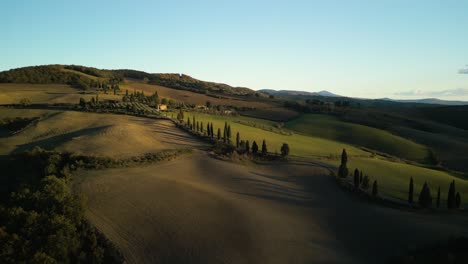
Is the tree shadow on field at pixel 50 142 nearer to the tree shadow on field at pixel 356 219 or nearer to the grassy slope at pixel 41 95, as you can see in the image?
the tree shadow on field at pixel 356 219

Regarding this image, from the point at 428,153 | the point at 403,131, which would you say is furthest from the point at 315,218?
the point at 403,131

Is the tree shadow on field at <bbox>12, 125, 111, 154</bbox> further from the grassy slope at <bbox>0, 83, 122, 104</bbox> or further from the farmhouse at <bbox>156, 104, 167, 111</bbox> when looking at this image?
the farmhouse at <bbox>156, 104, 167, 111</bbox>

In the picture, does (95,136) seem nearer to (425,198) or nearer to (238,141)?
(238,141)

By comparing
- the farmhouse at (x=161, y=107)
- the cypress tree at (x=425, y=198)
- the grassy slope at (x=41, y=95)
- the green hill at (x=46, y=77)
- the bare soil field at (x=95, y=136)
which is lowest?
the cypress tree at (x=425, y=198)

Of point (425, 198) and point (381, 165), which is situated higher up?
point (425, 198)

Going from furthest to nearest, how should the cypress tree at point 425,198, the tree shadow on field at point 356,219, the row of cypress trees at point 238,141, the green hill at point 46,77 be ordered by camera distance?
1. the green hill at point 46,77
2. the row of cypress trees at point 238,141
3. the cypress tree at point 425,198
4. the tree shadow on field at point 356,219

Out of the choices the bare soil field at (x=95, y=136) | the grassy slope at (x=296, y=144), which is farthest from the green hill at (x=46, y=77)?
the grassy slope at (x=296, y=144)

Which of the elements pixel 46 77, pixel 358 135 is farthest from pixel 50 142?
pixel 46 77
